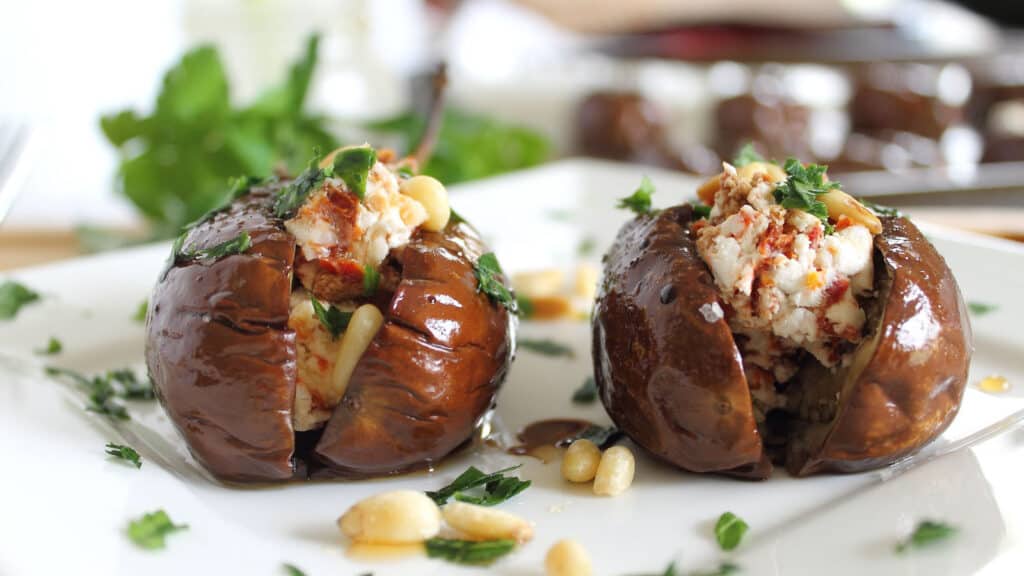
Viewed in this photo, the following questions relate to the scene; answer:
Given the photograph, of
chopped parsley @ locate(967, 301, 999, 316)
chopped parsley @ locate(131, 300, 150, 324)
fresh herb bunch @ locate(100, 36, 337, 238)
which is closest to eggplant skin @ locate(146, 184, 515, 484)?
chopped parsley @ locate(131, 300, 150, 324)

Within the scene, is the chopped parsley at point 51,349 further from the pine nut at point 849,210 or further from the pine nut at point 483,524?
the pine nut at point 849,210

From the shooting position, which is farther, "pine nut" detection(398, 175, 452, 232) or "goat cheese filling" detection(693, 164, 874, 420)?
"pine nut" detection(398, 175, 452, 232)

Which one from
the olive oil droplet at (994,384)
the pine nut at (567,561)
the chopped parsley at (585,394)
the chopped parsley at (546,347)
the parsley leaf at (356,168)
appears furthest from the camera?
the chopped parsley at (546,347)

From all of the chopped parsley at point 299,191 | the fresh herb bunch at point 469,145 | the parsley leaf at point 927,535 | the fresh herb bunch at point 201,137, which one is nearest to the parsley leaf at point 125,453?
the chopped parsley at point 299,191

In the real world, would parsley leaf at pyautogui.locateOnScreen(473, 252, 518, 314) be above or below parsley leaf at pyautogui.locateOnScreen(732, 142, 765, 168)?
below

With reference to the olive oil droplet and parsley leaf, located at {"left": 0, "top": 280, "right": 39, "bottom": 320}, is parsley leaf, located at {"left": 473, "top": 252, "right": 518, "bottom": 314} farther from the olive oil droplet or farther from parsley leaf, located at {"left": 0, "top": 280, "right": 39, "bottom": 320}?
parsley leaf, located at {"left": 0, "top": 280, "right": 39, "bottom": 320}

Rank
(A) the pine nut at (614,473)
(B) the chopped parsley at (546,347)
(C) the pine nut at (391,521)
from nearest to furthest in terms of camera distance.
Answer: (C) the pine nut at (391,521) < (A) the pine nut at (614,473) < (B) the chopped parsley at (546,347)
